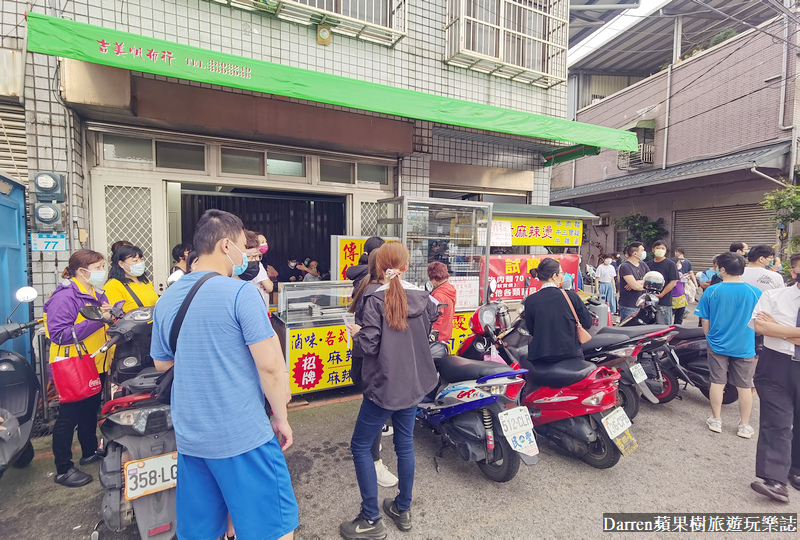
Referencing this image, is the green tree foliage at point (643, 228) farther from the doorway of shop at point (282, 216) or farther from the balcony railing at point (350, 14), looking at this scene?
the balcony railing at point (350, 14)

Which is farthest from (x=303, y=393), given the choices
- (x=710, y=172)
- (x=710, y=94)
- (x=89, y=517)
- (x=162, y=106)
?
(x=710, y=94)

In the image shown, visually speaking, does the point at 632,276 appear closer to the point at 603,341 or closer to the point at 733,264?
the point at 733,264

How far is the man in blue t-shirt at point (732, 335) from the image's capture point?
378 centimetres

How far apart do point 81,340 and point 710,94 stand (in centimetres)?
1655

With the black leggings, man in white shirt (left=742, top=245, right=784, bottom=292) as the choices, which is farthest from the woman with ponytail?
man in white shirt (left=742, top=245, right=784, bottom=292)

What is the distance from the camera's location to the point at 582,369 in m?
3.19

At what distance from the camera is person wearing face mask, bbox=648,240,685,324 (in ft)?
18.8

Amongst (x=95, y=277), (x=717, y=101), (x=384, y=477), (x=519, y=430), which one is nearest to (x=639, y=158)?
(x=717, y=101)

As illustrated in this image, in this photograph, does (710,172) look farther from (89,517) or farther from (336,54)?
(89,517)

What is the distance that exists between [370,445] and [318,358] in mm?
2117

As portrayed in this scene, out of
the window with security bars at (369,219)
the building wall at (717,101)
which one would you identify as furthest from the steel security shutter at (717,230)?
the window with security bars at (369,219)

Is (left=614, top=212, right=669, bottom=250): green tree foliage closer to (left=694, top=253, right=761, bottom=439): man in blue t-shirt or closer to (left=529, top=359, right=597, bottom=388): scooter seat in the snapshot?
(left=694, top=253, right=761, bottom=439): man in blue t-shirt

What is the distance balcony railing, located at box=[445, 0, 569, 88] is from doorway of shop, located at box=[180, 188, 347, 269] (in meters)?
3.46

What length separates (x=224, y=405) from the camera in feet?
5.67
